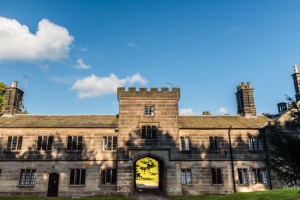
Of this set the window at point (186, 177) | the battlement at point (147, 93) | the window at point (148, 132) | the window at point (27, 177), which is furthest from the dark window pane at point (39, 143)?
the window at point (186, 177)

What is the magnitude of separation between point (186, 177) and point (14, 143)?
67.2ft

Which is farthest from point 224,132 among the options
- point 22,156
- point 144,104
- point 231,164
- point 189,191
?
point 22,156

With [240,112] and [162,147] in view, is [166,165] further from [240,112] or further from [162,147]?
[240,112]

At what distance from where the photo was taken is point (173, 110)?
2934cm

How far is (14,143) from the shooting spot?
27.8 m

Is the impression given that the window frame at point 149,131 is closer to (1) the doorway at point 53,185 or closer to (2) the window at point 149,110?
(2) the window at point 149,110

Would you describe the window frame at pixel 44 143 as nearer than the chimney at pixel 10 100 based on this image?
Yes

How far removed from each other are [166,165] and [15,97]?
2235 cm

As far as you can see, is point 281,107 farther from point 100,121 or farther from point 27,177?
point 27,177

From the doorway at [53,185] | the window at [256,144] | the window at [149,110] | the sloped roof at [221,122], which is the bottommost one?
the doorway at [53,185]

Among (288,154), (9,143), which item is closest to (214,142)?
(288,154)

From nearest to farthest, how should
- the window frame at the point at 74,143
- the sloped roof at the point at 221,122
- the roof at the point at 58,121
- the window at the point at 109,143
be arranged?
1. the window frame at the point at 74,143
2. the window at the point at 109,143
3. the roof at the point at 58,121
4. the sloped roof at the point at 221,122

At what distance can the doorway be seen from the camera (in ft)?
87.0

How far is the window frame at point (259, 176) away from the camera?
92.3 feet
